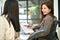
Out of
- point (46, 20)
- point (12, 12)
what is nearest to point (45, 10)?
point (46, 20)

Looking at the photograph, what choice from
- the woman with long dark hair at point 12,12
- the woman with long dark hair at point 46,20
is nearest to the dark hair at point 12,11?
the woman with long dark hair at point 12,12

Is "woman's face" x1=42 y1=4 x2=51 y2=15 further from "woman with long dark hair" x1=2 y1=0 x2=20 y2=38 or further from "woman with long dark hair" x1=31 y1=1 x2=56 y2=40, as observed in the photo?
"woman with long dark hair" x1=2 y1=0 x2=20 y2=38

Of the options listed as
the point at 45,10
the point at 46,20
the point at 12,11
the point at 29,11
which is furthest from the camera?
the point at 29,11

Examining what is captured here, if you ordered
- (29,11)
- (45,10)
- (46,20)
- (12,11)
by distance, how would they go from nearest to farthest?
(12,11) → (46,20) → (45,10) → (29,11)

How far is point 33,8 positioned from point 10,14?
2.90 m

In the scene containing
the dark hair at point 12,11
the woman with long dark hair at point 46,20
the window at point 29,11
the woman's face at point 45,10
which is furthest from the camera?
the window at point 29,11

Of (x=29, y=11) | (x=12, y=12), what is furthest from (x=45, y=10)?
(x=29, y=11)

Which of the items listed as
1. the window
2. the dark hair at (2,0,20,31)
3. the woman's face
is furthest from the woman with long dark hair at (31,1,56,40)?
the window

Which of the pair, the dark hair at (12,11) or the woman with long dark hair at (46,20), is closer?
the dark hair at (12,11)

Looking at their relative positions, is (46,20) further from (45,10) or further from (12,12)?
(12,12)

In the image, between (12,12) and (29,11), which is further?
(29,11)

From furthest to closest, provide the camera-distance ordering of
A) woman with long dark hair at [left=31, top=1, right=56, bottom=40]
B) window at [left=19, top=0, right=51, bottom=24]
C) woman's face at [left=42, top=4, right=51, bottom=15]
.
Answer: window at [left=19, top=0, right=51, bottom=24]
woman's face at [left=42, top=4, right=51, bottom=15]
woman with long dark hair at [left=31, top=1, right=56, bottom=40]

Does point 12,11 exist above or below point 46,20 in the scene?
above

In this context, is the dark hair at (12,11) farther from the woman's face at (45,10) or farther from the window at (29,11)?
the window at (29,11)
